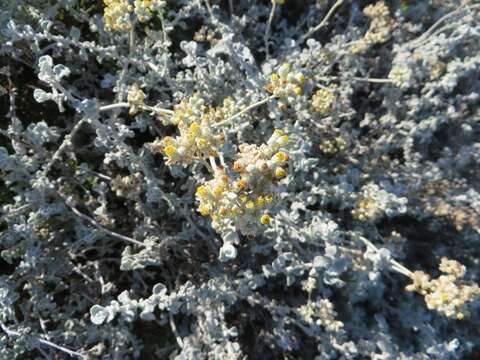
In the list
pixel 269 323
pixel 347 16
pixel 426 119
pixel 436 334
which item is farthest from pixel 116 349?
pixel 347 16

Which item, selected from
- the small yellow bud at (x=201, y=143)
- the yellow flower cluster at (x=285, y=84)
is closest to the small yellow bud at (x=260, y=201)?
the small yellow bud at (x=201, y=143)

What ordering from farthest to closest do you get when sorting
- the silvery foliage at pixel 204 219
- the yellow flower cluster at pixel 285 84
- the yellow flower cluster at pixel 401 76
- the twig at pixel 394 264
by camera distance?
the yellow flower cluster at pixel 401 76 → the silvery foliage at pixel 204 219 → the twig at pixel 394 264 → the yellow flower cluster at pixel 285 84

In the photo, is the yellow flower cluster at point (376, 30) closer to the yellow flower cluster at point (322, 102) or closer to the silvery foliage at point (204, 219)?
the silvery foliage at point (204, 219)

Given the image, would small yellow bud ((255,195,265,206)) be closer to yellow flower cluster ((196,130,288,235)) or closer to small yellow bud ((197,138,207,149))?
yellow flower cluster ((196,130,288,235))

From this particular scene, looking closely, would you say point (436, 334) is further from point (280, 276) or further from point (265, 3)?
point (265, 3)

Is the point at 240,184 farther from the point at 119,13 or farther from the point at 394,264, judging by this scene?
the point at 394,264

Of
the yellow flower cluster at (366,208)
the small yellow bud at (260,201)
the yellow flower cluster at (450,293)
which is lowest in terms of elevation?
the yellow flower cluster at (450,293)
